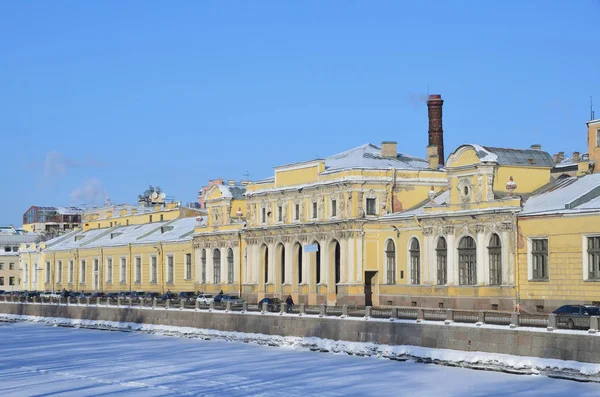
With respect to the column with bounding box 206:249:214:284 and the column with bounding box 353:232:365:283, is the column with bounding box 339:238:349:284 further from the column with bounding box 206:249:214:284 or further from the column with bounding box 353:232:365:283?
the column with bounding box 206:249:214:284

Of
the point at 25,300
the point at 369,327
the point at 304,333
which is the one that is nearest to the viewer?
the point at 369,327

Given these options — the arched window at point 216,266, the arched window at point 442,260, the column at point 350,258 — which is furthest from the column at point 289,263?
the arched window at point 442,260

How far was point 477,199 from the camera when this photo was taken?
55969 millimetres

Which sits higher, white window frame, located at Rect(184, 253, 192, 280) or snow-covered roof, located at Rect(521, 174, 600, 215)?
snow-covered roof, located at Rect(521, 174, 600, 215)

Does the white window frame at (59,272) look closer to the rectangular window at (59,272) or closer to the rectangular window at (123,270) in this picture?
the rectangular window at (59,272)

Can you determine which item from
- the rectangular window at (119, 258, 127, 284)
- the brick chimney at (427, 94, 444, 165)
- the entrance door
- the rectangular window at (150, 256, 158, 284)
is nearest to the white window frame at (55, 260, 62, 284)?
the rectangular window at (119, 258, 127, 284)

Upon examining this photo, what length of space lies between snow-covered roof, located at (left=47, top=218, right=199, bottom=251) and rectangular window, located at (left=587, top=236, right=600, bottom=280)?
38.5 meters

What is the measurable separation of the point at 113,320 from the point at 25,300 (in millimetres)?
18082

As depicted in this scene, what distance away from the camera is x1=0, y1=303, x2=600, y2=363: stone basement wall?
122 feet

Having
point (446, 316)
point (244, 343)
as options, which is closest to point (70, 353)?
point (244, 343)

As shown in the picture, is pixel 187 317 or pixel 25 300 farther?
pixel 25 300

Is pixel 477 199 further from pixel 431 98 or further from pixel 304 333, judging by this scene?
pixel 431 98

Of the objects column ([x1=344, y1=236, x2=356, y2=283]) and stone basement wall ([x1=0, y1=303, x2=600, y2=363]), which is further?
column ([x1=344, y1=236, x2=356, y2=283])

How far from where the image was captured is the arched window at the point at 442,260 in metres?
57.8
